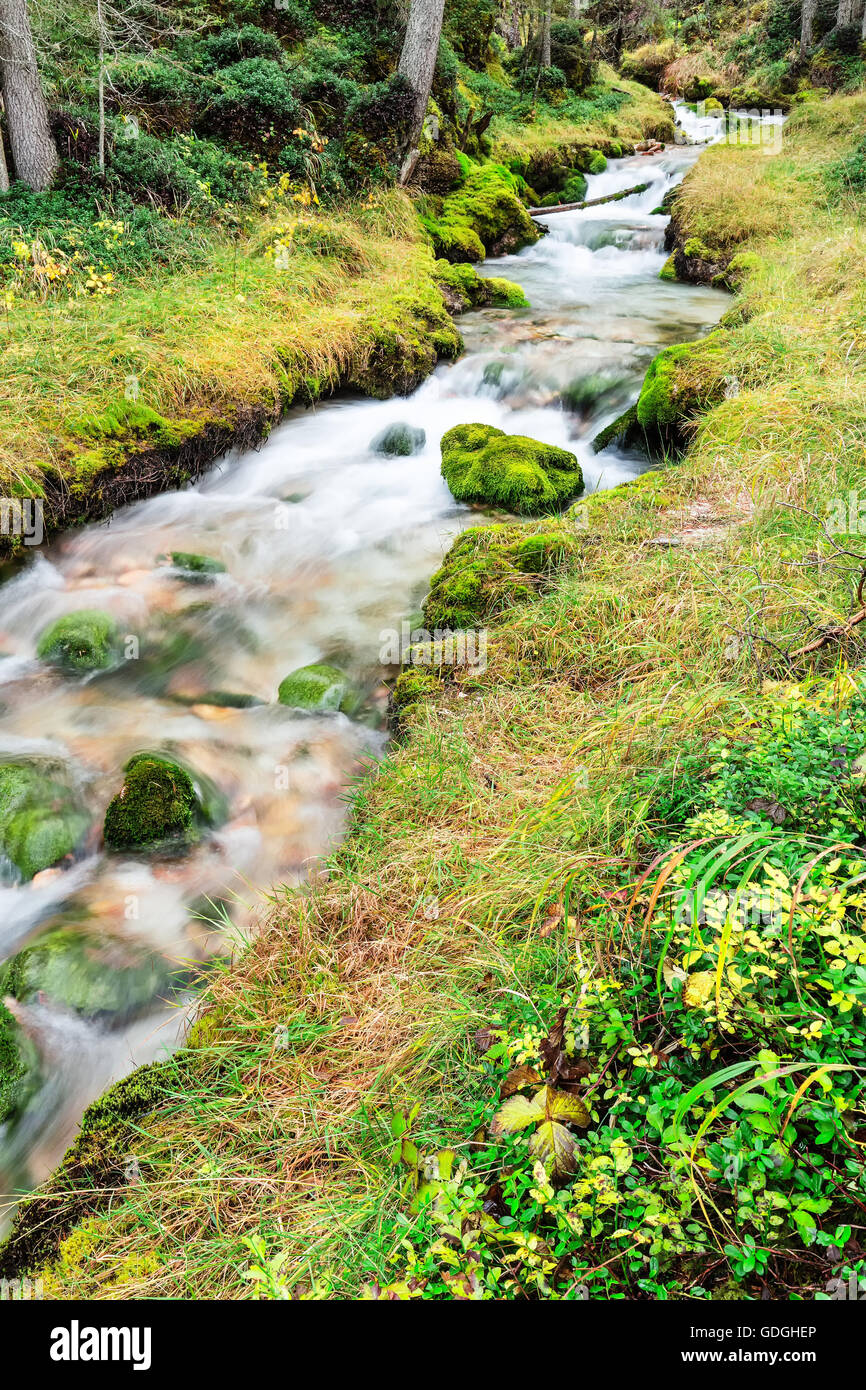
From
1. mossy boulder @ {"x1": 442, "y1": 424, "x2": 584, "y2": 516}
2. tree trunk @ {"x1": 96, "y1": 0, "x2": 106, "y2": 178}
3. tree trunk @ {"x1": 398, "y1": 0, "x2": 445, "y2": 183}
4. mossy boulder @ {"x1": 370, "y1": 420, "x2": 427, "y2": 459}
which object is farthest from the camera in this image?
tree trunk @ {"x1": 398, "y1": 0, "x2": 445, "y2": 183}

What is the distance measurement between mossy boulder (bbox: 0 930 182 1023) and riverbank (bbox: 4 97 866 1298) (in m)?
0.52

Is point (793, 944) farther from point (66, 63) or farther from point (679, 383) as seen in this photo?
point (66, 63)

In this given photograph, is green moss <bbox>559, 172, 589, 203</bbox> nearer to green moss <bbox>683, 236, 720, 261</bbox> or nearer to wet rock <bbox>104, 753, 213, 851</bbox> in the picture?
green moss <bbox>683, 236, 720, 261</bbox>

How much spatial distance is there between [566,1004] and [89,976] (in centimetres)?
254

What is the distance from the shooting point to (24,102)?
843 centimetres

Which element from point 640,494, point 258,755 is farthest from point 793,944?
point 640,494

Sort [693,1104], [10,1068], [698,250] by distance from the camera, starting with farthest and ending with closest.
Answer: [698,250] < [10,1068] < [693,1104]

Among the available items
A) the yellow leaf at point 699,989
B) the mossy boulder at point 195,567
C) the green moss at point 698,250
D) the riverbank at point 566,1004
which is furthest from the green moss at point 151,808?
the green moss at point 698,250

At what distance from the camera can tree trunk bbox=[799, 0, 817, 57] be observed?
20094mm

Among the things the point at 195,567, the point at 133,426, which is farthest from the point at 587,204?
the point at 195,567

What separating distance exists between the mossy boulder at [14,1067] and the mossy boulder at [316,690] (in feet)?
8.51

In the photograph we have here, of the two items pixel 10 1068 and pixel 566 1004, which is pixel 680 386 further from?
pixel 10 1068

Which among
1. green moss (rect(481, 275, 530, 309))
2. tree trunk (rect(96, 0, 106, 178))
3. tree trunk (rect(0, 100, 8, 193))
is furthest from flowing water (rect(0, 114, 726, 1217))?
tree trunk (rect(0, 100, 8, 193))

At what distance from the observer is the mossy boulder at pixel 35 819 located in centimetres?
429
